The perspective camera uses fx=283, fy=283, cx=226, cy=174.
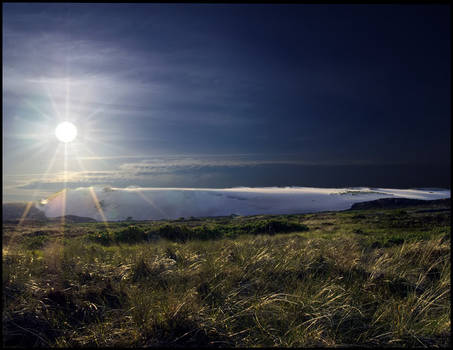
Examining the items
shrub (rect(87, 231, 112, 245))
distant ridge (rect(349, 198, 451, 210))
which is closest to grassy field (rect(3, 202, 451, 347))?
shrub (rect(87, 231, 112, 245))

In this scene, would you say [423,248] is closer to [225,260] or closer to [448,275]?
[448,275]

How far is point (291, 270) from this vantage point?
568 centimetres

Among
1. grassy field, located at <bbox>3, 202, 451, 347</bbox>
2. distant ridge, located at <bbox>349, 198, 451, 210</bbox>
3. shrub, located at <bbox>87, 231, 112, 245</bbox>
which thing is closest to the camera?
grassy field, located at <bbox>3, 202, 451, 347</bbox>

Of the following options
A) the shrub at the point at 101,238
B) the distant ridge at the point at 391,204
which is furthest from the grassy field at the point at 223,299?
the distant ridge at the point at 391,204

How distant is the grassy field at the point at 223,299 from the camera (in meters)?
3.47

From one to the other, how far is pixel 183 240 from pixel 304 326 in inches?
269

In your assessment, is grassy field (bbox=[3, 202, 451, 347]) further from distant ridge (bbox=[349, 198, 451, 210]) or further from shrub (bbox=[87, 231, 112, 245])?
distant ridge (bbox=[349, 198, 451, 210])

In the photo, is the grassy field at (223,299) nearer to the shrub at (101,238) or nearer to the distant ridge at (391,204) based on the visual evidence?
the shrub at (101,238)

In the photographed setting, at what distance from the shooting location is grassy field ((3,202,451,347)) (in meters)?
3.47

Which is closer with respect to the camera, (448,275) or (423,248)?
(448,275)

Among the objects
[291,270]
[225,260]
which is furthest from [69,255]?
[291,270]

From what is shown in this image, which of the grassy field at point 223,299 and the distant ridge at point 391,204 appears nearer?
the grassy field at point 223,299

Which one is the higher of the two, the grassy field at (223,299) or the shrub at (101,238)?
the shrub at (101,238)

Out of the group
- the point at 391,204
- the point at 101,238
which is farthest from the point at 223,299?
the point at 391,204
